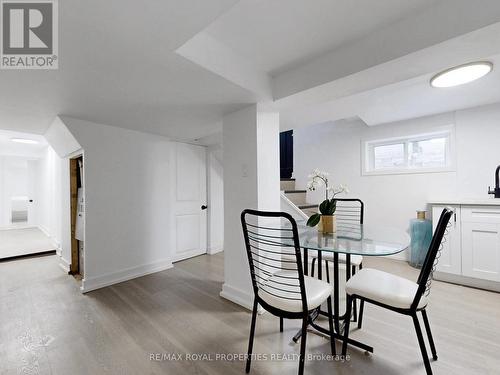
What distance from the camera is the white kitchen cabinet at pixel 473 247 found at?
2348 mm

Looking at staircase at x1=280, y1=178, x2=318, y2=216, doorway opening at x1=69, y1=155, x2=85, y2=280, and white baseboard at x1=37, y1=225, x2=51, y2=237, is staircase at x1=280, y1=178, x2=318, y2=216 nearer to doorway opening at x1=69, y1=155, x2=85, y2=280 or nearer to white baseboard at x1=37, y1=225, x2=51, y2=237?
doorway opening at x1=69, y1=155, x2=85, y2=280

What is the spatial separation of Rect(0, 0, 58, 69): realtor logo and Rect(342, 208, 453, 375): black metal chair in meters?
2.23

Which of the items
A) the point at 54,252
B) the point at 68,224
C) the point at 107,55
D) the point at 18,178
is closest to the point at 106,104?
the point at 107,55

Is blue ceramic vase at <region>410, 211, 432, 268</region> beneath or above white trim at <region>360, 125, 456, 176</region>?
beneath

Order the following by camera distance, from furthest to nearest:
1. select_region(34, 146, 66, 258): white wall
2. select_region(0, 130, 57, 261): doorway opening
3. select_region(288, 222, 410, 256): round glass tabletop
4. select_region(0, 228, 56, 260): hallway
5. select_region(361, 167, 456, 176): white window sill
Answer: select_region(0, 130, 57, 261): doorway opening
select_region(0, 228, 56, 260): hallway
select_region(34, 146, 66, 258): white wall
select_region(361, 167, 456, 176): white window sill
select_region(288, 222, 410, 256): round glass tabletop

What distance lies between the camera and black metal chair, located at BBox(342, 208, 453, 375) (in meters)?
1.19

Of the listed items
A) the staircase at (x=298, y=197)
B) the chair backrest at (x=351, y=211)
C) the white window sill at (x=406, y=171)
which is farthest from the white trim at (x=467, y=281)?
the staircase at (x=298, y=197)

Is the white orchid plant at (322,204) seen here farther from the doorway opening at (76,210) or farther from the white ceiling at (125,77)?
the doorway opening at (76,210)

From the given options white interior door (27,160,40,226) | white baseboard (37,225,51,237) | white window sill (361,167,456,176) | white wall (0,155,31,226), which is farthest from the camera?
white interior door (27,160,40,226)

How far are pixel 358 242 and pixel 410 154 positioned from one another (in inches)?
109

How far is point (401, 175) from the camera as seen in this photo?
11.1 feet

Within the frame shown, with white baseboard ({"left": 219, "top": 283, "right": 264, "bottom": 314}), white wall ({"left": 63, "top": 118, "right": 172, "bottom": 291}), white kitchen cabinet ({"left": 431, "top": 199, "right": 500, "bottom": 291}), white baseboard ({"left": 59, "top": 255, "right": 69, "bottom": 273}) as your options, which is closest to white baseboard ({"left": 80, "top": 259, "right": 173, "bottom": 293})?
white wall ({"left": 63, "top": 118, "right": 172, "bottom": 291})

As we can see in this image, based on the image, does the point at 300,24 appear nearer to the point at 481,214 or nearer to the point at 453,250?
the point at 481,214

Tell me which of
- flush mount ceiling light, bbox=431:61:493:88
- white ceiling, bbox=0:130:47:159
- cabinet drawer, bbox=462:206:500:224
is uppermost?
flush mount ceiling light, bbox=431:61:493:88
